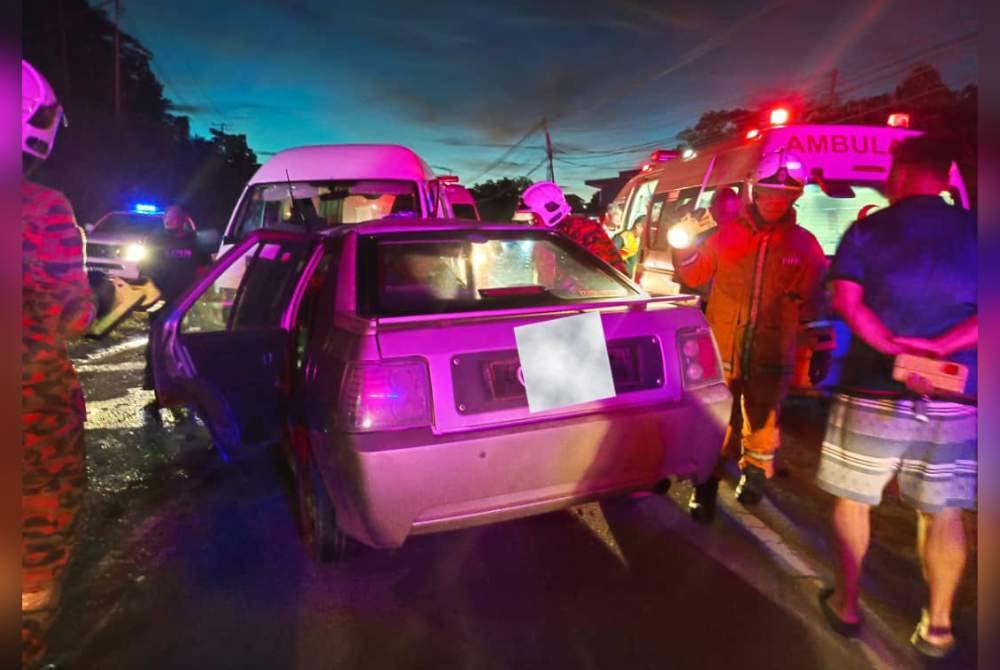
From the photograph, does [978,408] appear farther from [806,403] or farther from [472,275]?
[806,403]

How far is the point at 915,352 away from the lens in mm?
2438

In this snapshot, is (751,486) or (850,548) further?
(751,486)

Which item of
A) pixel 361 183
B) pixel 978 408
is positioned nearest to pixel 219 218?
pixel 361 183

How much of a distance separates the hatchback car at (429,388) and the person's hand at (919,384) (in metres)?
0.81

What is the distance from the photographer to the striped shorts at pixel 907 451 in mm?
2453

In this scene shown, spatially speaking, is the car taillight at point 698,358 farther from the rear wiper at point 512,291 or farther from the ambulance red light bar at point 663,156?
the ambulance red light bar at point 663,156

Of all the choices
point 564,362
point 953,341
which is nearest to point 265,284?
point 564,362

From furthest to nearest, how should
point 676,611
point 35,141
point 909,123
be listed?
point 909,123 < point 676,611 < point 35,141

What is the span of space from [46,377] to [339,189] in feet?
19.4

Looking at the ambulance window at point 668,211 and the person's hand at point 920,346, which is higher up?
the ambulance window at point 668,211

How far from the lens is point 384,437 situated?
2586 millimetres

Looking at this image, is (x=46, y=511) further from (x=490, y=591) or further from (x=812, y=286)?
(x=812, y=286)

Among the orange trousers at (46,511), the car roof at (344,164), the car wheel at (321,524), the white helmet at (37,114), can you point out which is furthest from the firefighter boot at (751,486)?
the car roof at (344,164)

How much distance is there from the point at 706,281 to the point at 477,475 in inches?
89.7
